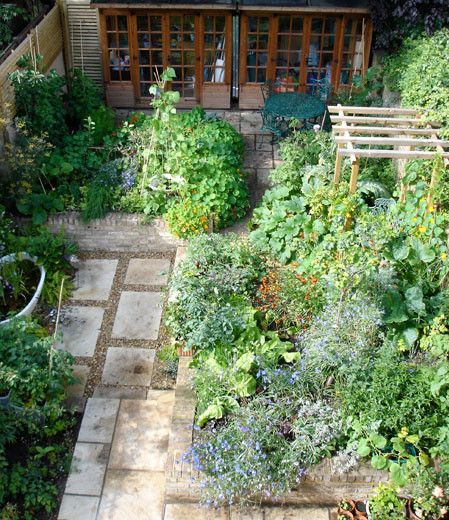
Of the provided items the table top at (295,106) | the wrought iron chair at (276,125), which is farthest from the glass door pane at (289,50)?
the wrought iron chair at (276,125)

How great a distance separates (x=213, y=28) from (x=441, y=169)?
501cm

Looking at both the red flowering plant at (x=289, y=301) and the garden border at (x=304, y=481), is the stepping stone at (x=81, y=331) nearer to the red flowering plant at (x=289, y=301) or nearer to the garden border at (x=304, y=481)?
the garden border at (x=304, y=481)

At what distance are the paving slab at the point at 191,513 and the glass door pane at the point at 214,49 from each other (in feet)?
23.2

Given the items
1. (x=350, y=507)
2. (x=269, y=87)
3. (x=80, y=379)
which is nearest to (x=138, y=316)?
(x=80, y=379)

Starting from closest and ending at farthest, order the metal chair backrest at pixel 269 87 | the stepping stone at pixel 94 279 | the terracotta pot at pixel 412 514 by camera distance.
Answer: the terracotta pot at pixel 412 514, the stepping stone at pixel 94 279, the metal chair backrest at pixel 269 87

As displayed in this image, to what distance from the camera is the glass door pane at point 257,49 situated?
938cm

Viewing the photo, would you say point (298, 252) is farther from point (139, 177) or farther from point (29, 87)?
point (29, 87)

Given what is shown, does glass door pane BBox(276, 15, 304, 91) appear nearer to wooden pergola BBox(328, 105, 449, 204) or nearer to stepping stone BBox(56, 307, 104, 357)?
wooden pergola BBox(328, 105, 449, 204)

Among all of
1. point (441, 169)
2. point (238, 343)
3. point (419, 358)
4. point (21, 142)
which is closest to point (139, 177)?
point (21, 142)

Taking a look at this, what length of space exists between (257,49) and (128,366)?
19.5ft

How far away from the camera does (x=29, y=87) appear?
7.56 metres

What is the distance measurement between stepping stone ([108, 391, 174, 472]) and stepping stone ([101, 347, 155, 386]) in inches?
13.3

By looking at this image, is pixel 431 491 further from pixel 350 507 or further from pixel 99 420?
pixel 99 420

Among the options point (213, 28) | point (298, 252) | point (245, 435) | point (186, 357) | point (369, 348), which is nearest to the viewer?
point (245, 435)
